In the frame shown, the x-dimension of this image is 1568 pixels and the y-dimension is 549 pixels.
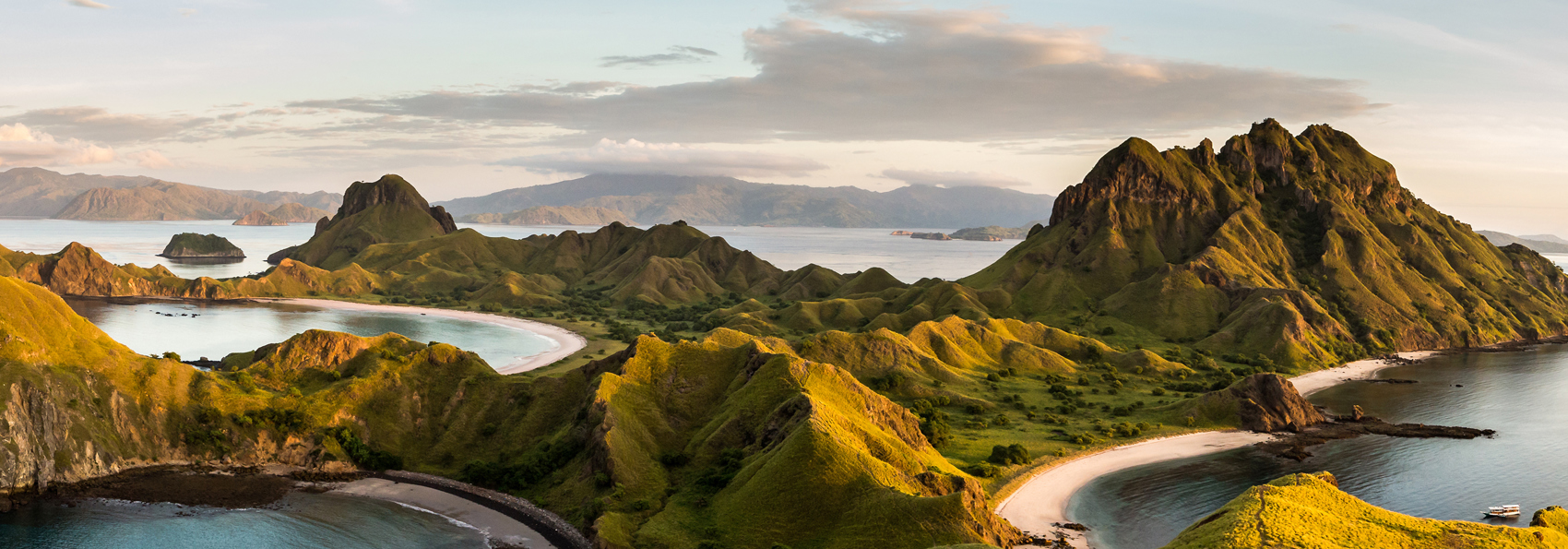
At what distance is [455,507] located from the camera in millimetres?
110438

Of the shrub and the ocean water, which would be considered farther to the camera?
the shrub

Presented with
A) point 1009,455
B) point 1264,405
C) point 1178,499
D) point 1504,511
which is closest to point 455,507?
point 1009,455

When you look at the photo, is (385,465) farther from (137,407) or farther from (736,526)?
(736,526)

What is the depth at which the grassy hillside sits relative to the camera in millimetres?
63219

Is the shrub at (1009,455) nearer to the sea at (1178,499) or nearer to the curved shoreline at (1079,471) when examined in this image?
the curved shoreline at (1079,471)

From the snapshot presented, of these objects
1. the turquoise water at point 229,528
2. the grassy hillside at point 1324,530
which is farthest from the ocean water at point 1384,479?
the turquoise water at point 229,528

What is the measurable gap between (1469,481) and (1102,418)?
172ft

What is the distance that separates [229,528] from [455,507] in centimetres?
2333

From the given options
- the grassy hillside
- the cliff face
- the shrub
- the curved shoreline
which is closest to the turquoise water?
the curved shoreline

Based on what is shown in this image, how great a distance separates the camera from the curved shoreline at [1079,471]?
4385 inches

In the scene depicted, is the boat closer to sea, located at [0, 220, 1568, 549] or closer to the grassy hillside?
sea, located at [0, 220, 1568, 549]

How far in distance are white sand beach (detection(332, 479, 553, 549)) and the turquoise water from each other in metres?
1.78

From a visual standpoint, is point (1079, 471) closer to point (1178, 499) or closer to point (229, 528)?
point (1178, 499)

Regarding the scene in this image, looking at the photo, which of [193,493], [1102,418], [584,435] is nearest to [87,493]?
[193,493]
